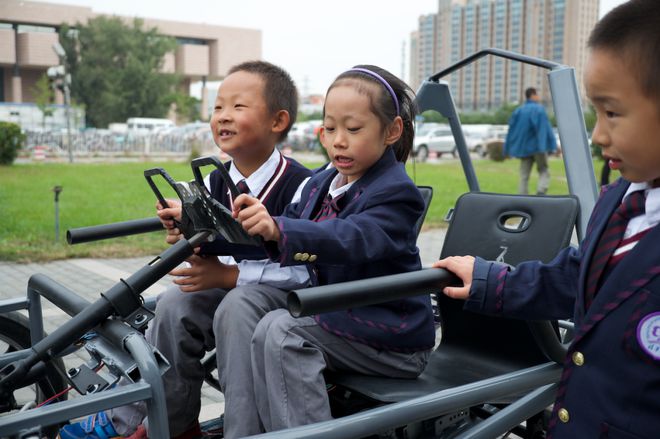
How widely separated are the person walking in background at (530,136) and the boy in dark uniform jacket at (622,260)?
9826 mm

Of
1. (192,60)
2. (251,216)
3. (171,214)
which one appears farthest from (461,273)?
(192,60)

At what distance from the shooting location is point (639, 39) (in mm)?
1274

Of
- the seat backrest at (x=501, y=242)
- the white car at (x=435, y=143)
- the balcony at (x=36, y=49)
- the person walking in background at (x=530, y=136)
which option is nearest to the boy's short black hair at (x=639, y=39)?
the seat backrest at (x=501, y=242)

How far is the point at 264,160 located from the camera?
2.34 metres

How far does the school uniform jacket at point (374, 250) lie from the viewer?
5.60ft

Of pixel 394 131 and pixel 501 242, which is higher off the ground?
pixel 394 131

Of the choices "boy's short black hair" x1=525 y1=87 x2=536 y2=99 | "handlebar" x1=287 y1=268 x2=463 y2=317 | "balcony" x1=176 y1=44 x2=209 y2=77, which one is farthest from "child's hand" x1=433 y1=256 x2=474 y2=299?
"balcony" x1=176 y1=44 x2=209 y2=77

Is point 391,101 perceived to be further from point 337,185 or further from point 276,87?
point 276,87

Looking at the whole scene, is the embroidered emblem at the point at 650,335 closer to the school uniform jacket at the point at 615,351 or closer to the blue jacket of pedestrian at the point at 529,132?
the school uniform jacket at the point at 615,351

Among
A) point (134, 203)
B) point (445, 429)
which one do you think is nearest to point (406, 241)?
point (445, 429)

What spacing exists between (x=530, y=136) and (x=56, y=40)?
46146 millimetres

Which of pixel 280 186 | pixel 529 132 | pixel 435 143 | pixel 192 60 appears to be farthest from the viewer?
pixel 192 60

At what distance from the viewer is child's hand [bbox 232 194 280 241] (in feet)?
5.14

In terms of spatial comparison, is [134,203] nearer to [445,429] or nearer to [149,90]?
[445,429]
